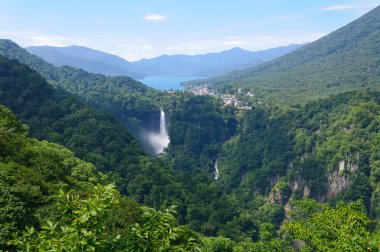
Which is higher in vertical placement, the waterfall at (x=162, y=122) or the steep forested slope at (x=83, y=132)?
the steep forested slope at (x=83, y=132)

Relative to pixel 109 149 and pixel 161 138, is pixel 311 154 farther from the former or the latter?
pixel 109 149

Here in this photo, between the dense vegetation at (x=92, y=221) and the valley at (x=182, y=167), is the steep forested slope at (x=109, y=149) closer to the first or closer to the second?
the valley at (x=182, y=167)

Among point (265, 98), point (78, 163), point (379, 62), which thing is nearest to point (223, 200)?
point (78, 163)

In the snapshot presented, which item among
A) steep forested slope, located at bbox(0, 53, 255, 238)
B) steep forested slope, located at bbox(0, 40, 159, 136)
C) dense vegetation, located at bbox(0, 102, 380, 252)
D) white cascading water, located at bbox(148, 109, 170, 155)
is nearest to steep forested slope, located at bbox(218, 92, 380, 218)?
white cascading water, located at bbox(148, 109, 170, 155)

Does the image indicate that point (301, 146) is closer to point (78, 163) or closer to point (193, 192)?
point (193, 192)

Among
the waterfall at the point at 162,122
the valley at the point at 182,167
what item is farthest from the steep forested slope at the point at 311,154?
the waterfall at the point at 162,122

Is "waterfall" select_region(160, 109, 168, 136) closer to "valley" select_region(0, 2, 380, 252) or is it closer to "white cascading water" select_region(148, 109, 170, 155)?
"white cascading water" select_region(148, 109, 170, 155)

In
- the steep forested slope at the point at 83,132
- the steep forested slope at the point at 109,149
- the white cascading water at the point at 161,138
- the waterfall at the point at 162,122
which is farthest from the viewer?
the waterfall at the point at 162,122
